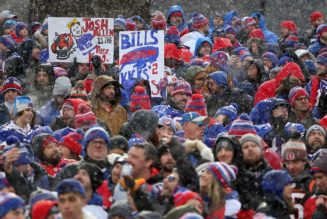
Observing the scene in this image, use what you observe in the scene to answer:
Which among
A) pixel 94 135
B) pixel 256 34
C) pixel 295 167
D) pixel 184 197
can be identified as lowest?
pixel 295 167

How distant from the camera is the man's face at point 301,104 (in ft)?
58.7

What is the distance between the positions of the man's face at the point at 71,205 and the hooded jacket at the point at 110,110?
531 centimetres

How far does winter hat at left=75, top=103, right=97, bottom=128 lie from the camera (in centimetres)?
1617

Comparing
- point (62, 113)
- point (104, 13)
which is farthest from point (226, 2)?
point (62, 113)

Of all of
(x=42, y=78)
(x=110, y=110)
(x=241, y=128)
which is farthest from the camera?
(x=42, y=78)

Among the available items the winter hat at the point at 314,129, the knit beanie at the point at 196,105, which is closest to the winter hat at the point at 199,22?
the knit beanie at the point at 196,105

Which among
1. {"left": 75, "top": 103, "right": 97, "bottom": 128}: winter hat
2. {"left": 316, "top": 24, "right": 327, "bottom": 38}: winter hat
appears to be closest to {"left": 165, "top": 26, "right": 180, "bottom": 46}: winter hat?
{"left": 316, "top": 24, "right": 327, "bottom": 38}: winter hat

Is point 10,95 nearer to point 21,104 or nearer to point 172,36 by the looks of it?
point 21,104

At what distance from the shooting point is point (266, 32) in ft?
84.9

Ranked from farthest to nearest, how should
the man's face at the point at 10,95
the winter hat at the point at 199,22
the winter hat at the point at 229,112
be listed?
the winter hat at the point at 199,22 → the man's face at the point at 10,95 → the winter hat at the point at 229,112

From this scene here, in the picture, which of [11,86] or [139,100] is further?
[11,86]

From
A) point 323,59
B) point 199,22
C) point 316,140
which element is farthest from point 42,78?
point 316,140

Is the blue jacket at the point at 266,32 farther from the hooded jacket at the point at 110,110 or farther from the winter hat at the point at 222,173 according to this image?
the winter hat at the point at 222,173

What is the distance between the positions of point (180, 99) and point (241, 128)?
2.58 metres
